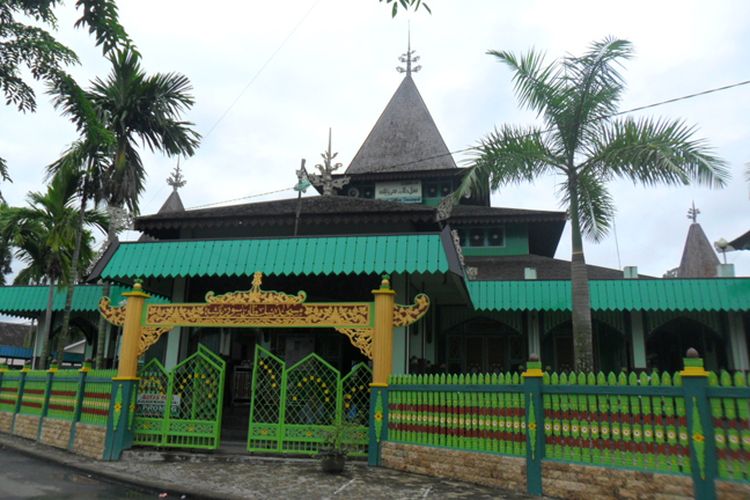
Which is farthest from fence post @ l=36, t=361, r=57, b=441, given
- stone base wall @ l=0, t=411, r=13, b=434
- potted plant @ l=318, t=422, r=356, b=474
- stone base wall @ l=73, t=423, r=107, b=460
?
potted plant @ l=318, t=422, r=356, b=474

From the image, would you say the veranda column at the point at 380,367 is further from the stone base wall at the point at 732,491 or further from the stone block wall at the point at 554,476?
the stone base wall at the point at 732,491

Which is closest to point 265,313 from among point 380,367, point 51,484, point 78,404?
point 380,367

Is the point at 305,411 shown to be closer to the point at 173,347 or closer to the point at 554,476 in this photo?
the point at 554,476

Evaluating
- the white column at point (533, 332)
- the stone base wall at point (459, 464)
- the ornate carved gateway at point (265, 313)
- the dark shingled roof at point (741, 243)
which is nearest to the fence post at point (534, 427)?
the stone base wall at point (459, 464)

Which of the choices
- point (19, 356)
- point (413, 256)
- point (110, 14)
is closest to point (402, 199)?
point (413, 256)

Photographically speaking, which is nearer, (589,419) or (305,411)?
(589,419)

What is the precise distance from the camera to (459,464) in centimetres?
816

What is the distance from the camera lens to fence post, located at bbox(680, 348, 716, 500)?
5824mm

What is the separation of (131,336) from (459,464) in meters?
6.35

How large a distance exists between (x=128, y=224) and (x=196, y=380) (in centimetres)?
522

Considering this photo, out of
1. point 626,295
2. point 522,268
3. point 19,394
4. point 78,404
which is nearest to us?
point 78,404

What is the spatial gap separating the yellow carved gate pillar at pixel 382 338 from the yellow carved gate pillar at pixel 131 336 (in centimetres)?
449

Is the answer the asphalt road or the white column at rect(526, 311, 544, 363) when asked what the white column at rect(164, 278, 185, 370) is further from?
the white column at rect(526, 311, 544, 363)

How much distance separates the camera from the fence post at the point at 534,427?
7180mm
